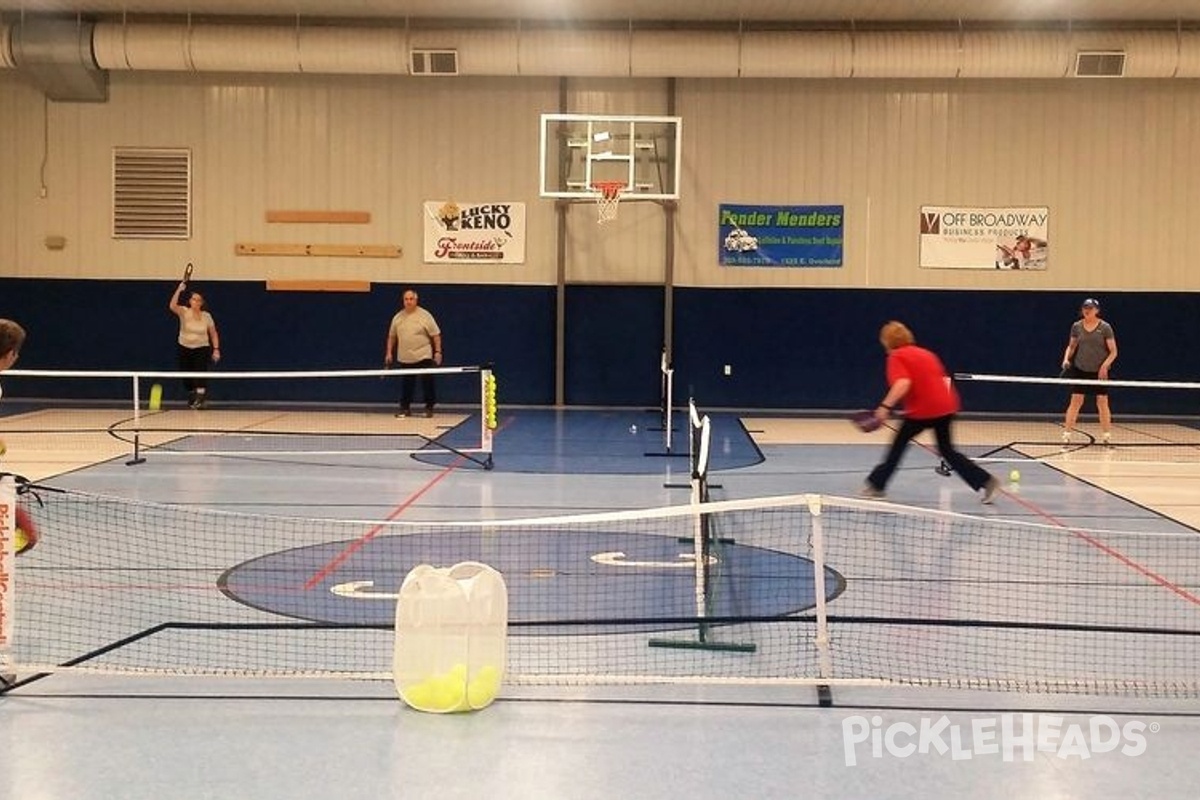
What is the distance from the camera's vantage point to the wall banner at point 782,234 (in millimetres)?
20578

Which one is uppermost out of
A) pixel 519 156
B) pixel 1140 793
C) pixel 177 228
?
pixel 519 156

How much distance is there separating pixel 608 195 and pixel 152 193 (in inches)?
330

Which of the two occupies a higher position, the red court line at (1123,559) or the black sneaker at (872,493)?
the black sneaker at (872,493)

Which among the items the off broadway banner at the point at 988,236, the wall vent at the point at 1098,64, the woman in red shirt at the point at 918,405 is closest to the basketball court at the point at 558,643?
the woman in red shirt at the point at 918,405

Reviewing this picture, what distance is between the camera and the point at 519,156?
68.0ft

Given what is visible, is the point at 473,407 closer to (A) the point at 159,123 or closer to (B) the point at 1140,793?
(A) the point at 159,123

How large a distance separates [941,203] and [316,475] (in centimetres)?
1294

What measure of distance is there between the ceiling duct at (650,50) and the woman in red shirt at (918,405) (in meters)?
A: 10.2

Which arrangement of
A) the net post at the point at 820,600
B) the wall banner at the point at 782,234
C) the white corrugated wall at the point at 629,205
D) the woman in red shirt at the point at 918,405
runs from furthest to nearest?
the wall banner at the point at 782,234 → the white corrugated wall at the point at 629,205 → the woman in red shirt at the point at 918,405 → the net post at the point at 820,600

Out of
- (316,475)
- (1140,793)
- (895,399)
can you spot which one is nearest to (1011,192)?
(895,399)

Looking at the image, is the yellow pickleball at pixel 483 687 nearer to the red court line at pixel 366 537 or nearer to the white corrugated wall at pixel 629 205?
the red court line at pixel 366 537

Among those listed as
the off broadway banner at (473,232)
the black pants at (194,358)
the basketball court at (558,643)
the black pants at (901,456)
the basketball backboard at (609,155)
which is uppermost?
the basketball backboard at (609,155)

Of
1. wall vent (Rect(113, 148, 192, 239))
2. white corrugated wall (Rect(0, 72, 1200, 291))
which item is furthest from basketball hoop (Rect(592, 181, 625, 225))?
wall vent (Rect(113, 148, 192, 239))

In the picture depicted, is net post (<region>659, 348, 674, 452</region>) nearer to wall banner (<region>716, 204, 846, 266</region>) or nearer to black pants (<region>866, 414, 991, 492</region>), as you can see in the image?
wall banner (<region>716, 204, 846, 266</region>)
